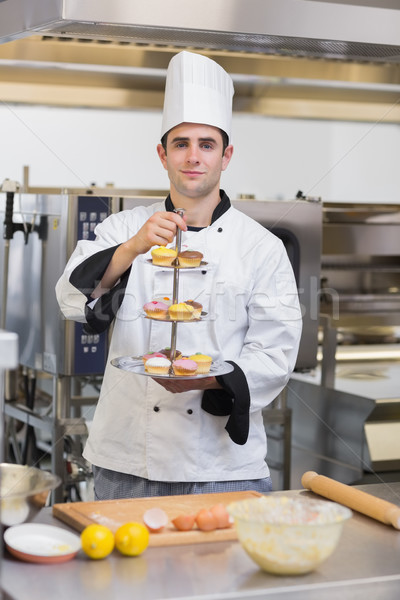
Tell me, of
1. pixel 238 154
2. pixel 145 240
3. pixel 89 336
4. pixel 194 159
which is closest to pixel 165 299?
pixel 145 240

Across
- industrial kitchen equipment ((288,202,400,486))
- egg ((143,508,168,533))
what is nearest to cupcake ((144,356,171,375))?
egg ((143,508,168,533))

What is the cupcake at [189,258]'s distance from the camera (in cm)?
199

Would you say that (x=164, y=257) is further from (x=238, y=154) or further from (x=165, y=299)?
(x=238, y=154)

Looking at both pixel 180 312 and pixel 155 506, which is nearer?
pixel 155 506

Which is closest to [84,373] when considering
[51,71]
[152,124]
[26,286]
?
[26,286]

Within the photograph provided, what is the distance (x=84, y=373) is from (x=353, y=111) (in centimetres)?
242

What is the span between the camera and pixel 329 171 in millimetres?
6609

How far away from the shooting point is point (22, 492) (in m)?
1.43

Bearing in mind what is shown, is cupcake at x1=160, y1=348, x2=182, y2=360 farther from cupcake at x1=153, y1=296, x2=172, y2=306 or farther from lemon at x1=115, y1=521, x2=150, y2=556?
lemon at x1=115, y1=521, x2=150, y2=556

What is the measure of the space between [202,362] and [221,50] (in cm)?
142

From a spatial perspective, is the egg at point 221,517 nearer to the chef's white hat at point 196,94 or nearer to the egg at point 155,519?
the egg at point 155,519

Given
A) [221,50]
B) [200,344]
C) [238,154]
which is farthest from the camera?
[238,154]

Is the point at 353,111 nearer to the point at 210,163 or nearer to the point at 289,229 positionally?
the point at 289,229

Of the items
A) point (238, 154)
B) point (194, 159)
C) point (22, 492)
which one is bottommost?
point (22, 492)
